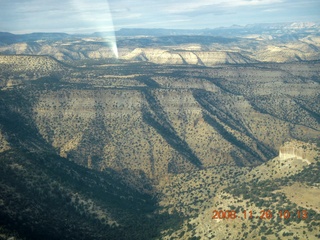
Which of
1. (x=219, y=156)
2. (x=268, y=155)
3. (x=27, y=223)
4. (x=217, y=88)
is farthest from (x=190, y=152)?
(x=27, y=223)

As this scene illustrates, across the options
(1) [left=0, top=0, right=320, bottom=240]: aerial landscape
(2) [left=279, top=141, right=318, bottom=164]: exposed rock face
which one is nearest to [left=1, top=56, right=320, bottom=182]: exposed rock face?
(1) [left=0, top=0, right=320, bottom=240]: aerial landscape

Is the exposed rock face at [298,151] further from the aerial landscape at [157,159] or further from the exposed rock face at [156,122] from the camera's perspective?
the exposed rock face at [156,122]

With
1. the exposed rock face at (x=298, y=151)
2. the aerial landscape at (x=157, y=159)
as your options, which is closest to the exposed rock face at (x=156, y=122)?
the aerial landscape at (x=157, y=159)

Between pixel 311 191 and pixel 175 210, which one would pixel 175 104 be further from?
pixel 311 191

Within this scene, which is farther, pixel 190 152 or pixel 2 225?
pixel 190 152

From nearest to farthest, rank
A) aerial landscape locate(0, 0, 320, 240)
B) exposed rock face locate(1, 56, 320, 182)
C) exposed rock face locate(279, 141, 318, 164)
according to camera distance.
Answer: aerial landscape locate(0, 0, 320, 240) → exposed rock face locate(279, 141, 318, 164) → exposed rock face locate(1, 56, 320, 182)

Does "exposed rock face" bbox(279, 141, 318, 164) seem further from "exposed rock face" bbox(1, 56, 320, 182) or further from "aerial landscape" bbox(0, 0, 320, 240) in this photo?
"exposed rock face" bbox(1, 56, 320, 182)

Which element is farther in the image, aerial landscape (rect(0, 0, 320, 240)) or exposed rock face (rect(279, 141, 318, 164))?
exposed rock face (rect(279, 141, 318, 164))

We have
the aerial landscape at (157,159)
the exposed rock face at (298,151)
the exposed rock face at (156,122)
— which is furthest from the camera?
the exposed rock face at (156,122)
